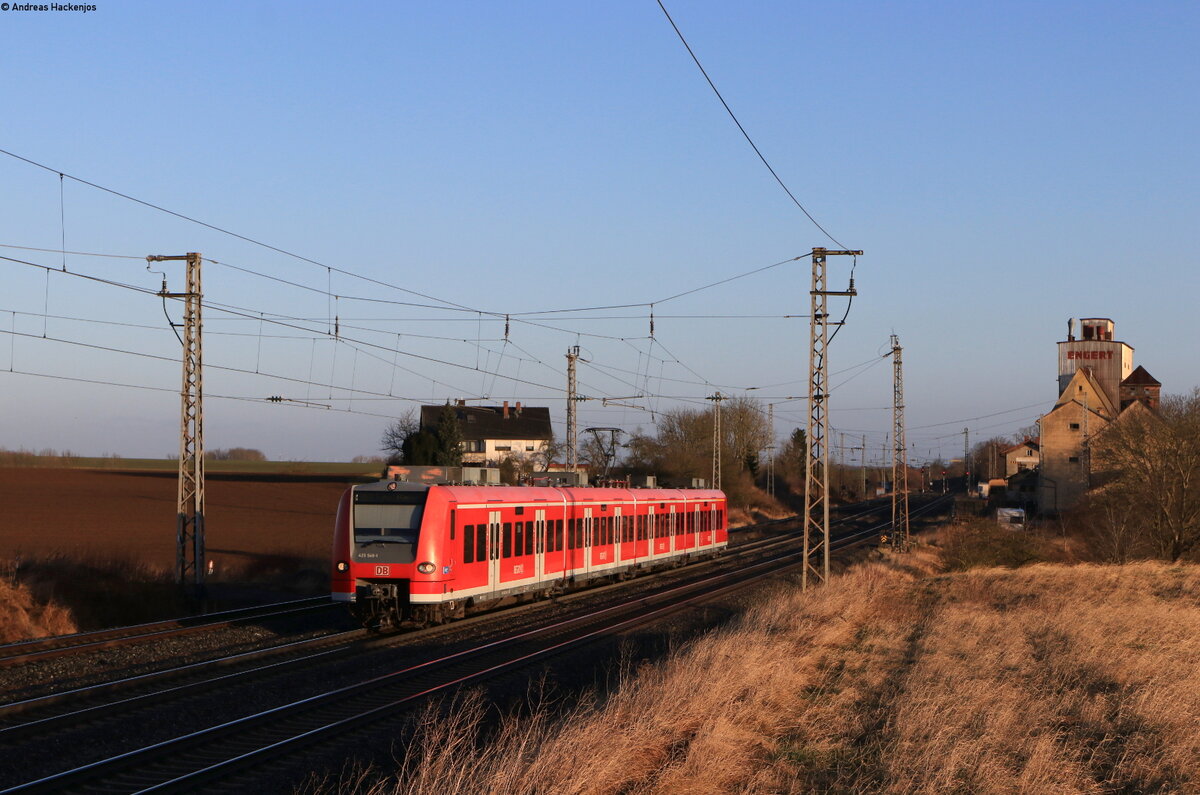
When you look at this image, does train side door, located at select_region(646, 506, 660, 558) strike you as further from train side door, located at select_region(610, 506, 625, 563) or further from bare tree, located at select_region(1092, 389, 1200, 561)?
bare tree, located at select_region(1092, 389, 1200, 561)

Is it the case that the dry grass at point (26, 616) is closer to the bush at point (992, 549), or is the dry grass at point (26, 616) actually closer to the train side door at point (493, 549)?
the train side door at point (493, 549)

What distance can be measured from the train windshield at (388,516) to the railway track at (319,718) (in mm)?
1891

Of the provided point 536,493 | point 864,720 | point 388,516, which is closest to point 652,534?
point 536,493

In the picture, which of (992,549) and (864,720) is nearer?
(864,720)

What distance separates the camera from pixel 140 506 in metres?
54.9

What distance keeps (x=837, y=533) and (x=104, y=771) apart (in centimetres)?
5337

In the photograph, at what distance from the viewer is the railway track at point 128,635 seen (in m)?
16.9

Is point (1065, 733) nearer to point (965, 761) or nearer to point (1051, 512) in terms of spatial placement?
point (965, 761)

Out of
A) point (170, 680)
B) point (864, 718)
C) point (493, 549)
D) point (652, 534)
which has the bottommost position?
point (170, 680)

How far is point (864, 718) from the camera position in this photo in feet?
39.7

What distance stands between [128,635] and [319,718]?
9.04 meters

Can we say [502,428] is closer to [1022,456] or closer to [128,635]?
[1022,456]

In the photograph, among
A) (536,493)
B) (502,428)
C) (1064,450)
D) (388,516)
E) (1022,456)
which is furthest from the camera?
(1022,456)

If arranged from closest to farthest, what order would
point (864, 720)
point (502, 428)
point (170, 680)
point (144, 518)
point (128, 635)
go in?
point (864, 720)
point (170, 680)
point (128, 635)
point (144, 518)
point (502, 428)
